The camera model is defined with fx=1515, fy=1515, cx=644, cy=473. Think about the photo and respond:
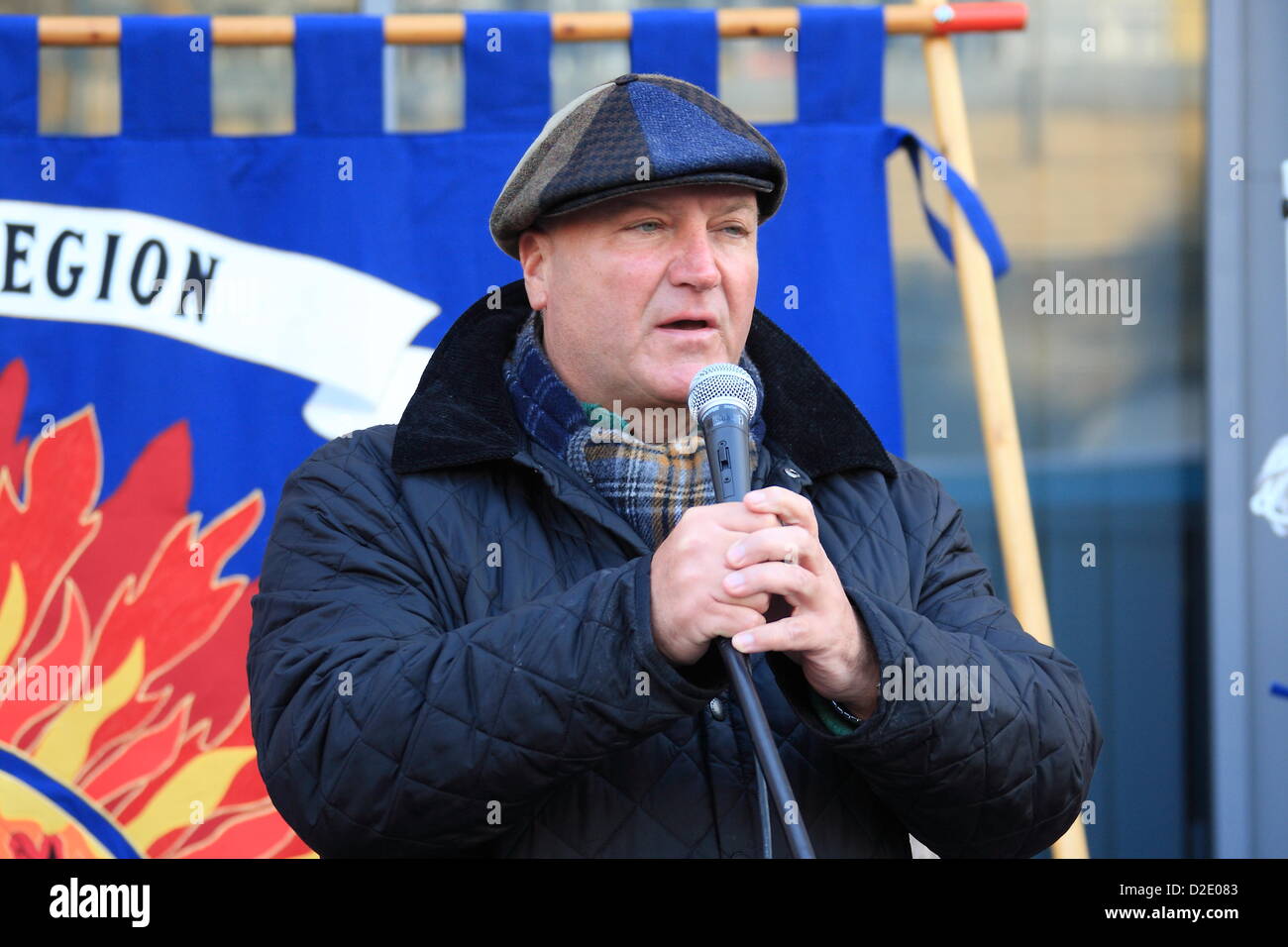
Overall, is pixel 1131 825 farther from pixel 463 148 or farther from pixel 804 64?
pixel 463 148

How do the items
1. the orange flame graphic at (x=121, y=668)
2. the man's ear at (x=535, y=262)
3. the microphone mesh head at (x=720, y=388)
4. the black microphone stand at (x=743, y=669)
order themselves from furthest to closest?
the orange flame graphic at (x=121, y=668), the man's ear at (x=535, y=262), the microphone mesh head at (x=720, y=388), the black microphone stand at (x=743, y=669)

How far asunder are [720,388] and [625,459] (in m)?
0.29

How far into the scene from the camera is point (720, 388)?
1623mm

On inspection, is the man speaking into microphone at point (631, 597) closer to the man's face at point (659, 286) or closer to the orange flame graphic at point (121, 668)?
the man's face at point (659, 286)

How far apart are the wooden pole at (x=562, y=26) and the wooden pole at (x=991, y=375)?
0.24 ft

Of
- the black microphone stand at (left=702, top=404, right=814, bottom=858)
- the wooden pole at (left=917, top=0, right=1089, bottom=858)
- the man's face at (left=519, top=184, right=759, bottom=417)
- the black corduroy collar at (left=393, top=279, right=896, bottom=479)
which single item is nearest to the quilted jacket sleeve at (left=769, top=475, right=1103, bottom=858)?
the black microphone stand at (left=702, top=404, right=814, bottom=858)

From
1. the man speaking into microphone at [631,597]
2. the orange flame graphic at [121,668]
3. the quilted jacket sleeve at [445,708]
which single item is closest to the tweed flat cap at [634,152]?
the man speaking into microphone at [631,597]

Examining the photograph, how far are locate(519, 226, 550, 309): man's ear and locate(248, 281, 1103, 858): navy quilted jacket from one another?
0.12 m

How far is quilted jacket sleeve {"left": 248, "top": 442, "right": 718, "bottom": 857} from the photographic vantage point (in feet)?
4.95

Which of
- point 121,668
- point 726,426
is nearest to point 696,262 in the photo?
point 726,426

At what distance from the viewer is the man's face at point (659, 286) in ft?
6.05

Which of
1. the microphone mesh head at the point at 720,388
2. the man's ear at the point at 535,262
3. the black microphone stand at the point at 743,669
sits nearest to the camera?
the black microphone stand at the point at 743,669

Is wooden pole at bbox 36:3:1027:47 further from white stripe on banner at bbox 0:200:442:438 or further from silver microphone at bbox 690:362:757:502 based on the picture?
silver microphone at bbox 690:362:757:502

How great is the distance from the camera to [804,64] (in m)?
3.45
